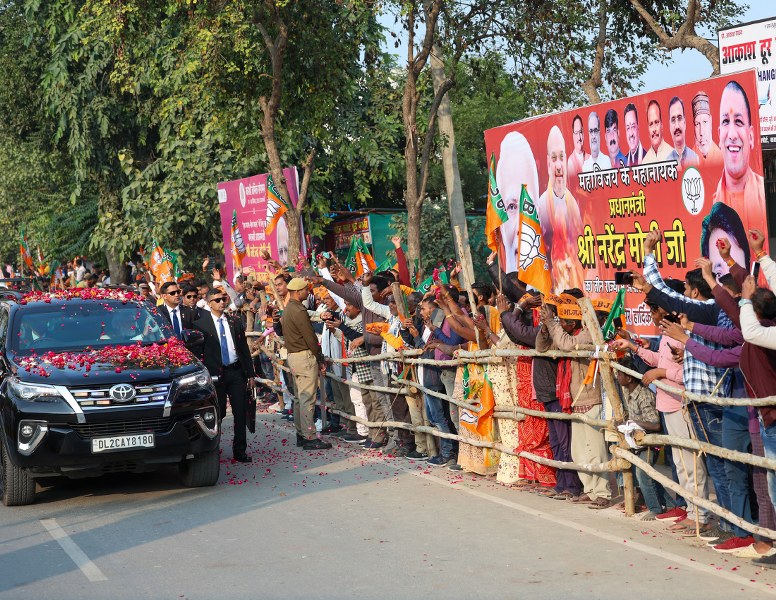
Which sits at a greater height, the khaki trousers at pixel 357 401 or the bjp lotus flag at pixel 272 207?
the bjp lotus flag at pixel 272 207

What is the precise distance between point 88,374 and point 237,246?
12829 mm

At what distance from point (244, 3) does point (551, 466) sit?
1048 centimetres

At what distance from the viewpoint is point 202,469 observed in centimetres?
1152

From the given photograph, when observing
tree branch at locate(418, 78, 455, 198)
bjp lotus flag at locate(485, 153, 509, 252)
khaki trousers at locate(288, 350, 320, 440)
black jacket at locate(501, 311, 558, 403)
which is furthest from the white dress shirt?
tree branch at locate(418, 78, 455, 198)

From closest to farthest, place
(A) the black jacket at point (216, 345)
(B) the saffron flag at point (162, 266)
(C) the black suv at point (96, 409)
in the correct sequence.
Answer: (C) the black suv at point (96, 409) < (A) the black jacket at point (216, 345) < (B) the saffron flag at point (162, 266)

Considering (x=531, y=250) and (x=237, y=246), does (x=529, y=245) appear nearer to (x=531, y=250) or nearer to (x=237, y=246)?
(x=531, y=250)

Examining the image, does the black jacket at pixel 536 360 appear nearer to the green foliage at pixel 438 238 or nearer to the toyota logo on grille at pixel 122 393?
the toyota logo on grille at pixel 122 393

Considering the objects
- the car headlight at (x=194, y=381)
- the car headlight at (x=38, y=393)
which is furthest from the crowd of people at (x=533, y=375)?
the car headlight at (x=38, y=393)

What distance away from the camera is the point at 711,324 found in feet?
27.3

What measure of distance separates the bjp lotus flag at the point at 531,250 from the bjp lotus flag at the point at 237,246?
1193 centimetres

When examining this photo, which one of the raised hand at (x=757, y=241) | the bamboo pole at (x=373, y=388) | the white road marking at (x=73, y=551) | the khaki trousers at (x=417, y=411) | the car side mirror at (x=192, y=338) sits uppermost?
the raised hand at (x=757, y=241)

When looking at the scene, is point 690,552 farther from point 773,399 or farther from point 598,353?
point 598,353

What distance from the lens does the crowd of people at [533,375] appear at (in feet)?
26.1

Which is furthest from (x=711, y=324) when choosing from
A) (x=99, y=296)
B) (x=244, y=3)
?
(x=244, y=3)
